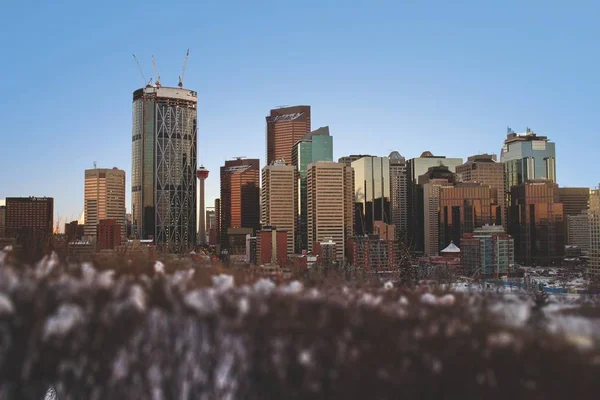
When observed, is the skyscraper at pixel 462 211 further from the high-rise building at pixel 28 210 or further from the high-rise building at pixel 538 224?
the high-rise building at pixel 28 210

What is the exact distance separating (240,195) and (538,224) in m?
85.8

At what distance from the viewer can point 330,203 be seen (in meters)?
132

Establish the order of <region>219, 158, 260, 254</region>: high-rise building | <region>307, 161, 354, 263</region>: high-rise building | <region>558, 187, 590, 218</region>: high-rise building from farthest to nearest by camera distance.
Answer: <region>219, 158, 260, 254</region>: high-rise building < <region>558, 187, 590, 218</region>: high-rise building < <region>307, 161, 354, 263</region>: high-rise building

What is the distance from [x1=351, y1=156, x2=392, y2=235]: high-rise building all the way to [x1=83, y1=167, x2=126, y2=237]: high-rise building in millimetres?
73324

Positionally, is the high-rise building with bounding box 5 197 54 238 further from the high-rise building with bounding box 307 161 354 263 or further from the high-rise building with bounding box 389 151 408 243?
the high-rise building with bounding box 389 151 408 243

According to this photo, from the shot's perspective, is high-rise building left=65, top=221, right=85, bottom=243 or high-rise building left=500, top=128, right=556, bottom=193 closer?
high-rise building left=65, top=221, right=85, bottom=243

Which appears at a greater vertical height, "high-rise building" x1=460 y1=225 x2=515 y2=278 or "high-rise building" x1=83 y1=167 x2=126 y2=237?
"high-rise building" x1=83 y1=167 x2=126 y2=237

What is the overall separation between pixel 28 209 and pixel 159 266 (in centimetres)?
12201

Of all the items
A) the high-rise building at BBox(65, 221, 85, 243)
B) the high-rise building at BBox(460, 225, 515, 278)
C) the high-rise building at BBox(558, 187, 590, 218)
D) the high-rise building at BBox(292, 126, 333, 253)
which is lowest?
the high-rise building at BBox(460, 225, 515, 278)

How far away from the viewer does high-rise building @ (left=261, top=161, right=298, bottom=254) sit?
138 metres

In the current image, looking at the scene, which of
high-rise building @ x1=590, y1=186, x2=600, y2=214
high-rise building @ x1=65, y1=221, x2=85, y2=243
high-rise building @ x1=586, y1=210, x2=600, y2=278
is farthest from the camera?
high-rise building @ x1=590, y1=186, x2=600, y2=214

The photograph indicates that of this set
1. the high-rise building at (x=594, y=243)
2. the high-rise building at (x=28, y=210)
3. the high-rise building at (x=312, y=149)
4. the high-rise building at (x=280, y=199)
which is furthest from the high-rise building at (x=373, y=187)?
the high-rise building at (x=28, y=210)

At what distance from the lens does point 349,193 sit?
134250mm

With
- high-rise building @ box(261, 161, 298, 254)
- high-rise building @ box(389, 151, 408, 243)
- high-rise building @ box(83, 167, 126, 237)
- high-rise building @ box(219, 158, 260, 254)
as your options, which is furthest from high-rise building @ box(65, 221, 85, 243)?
high-rise building @ box(83, 167, 126, 237)
